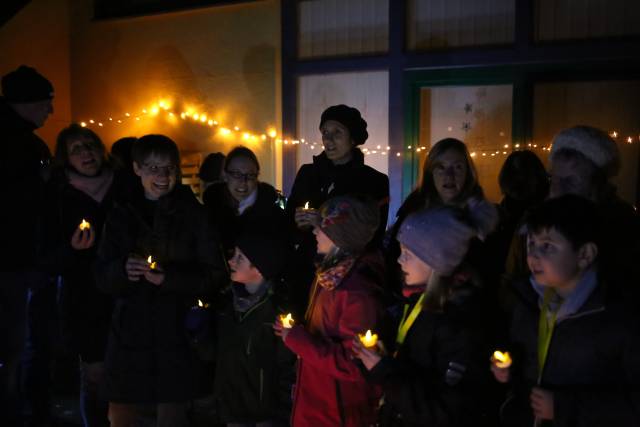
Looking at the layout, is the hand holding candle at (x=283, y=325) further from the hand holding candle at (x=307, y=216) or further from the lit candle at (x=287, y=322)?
the hand holding candle at (x=307, y=216)

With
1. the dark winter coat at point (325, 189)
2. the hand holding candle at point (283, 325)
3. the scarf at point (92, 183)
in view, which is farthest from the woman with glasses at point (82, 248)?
the hand holding candle at point (283, 325)

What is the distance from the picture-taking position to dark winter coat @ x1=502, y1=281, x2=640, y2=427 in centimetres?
232

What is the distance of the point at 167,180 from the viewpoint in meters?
3.70

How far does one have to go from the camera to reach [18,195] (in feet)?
13.8

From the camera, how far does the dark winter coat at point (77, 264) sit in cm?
404

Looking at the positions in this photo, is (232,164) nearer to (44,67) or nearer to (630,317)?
(630,317)

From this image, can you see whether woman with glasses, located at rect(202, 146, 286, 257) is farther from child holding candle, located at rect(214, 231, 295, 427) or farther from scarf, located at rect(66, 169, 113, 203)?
child holding candle, located at rect(214, 231, 295, 427)

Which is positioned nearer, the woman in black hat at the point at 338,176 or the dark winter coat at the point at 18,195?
the dark winter coat at the point at 18,195

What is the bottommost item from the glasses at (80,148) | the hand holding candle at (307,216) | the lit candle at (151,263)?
the lit candle at (151,263)

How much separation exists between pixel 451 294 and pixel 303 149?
5.40 metres

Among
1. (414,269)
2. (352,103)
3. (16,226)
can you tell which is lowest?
(414,269)

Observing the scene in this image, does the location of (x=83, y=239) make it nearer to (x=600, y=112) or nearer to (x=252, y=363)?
(x=252, y=363)

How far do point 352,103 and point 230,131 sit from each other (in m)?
1.74

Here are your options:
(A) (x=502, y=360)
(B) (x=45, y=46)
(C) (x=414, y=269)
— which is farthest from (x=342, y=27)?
(A) (x=502, y=360)
